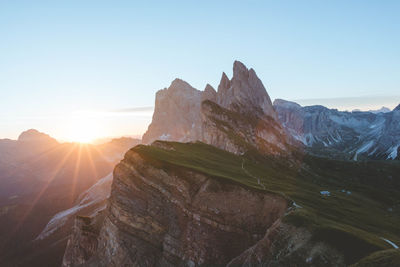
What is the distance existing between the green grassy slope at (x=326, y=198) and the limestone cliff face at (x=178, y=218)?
3.24 metres

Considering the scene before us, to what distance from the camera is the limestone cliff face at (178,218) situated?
168ft

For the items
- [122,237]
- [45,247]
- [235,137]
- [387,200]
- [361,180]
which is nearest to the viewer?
[122,237]

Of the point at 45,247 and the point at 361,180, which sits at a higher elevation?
the point at 361,180

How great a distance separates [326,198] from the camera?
231 ft

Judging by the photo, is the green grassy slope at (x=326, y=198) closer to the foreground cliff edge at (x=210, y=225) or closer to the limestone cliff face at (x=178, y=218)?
the foreground cliff edge at (x=210, y=225)

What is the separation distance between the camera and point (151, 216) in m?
58.8

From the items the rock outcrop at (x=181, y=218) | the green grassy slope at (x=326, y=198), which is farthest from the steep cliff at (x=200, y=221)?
the green grassy slope at (x=326, y=198)

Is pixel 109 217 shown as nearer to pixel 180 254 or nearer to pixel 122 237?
pixel 122 237

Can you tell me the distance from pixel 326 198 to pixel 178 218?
3893 cm

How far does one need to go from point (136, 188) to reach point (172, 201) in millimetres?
9688

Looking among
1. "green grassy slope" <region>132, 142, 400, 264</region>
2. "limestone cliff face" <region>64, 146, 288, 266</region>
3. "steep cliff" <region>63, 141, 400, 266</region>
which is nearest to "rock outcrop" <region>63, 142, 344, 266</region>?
"limestone cliff face" <region>64, 146, 288, 266</region>

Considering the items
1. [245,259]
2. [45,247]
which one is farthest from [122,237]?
[45,247]

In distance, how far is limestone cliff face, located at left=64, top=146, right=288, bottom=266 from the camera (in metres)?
51.3

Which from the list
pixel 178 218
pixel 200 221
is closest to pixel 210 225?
pixel 200 221
